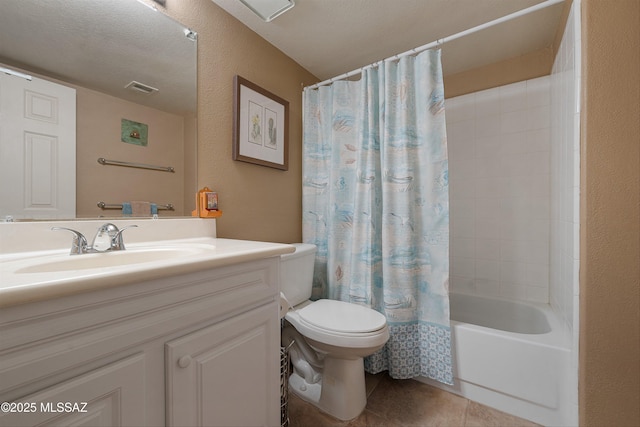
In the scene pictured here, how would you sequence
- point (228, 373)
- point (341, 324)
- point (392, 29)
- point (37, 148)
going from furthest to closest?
point (392, 29), point (341, 324), point (37, 148), point (228, 373)

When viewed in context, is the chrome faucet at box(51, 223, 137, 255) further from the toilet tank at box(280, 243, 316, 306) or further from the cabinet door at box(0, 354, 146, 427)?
the toilet tank at box(280, 243, 316, 306)

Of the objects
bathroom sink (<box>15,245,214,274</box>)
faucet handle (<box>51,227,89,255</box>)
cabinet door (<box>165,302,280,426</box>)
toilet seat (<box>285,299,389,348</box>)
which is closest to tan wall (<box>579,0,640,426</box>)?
toilet seat (<box>285,299,389,348</box>)

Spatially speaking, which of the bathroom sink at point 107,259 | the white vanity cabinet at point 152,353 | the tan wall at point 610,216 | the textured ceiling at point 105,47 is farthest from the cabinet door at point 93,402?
the tan wall at point 610,216

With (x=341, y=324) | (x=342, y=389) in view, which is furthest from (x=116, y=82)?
(x=342, y=389)

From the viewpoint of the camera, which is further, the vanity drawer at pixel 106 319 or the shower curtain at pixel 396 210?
the shower curtain at pixel 396 210

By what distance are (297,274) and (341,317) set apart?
356 millimetres

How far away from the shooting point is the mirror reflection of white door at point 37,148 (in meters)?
0.85

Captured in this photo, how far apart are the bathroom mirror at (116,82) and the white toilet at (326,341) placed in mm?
728

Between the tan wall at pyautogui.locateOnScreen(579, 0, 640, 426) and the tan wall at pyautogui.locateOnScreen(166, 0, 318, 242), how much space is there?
1531 millimetres

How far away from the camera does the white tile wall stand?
185cm

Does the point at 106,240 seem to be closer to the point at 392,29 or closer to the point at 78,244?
the point at 78,244

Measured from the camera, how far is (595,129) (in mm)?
1050

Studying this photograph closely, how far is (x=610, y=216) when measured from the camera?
1026 mm

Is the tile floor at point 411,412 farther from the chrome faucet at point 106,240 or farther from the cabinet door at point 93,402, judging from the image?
the chrome faucet at point 106,240
